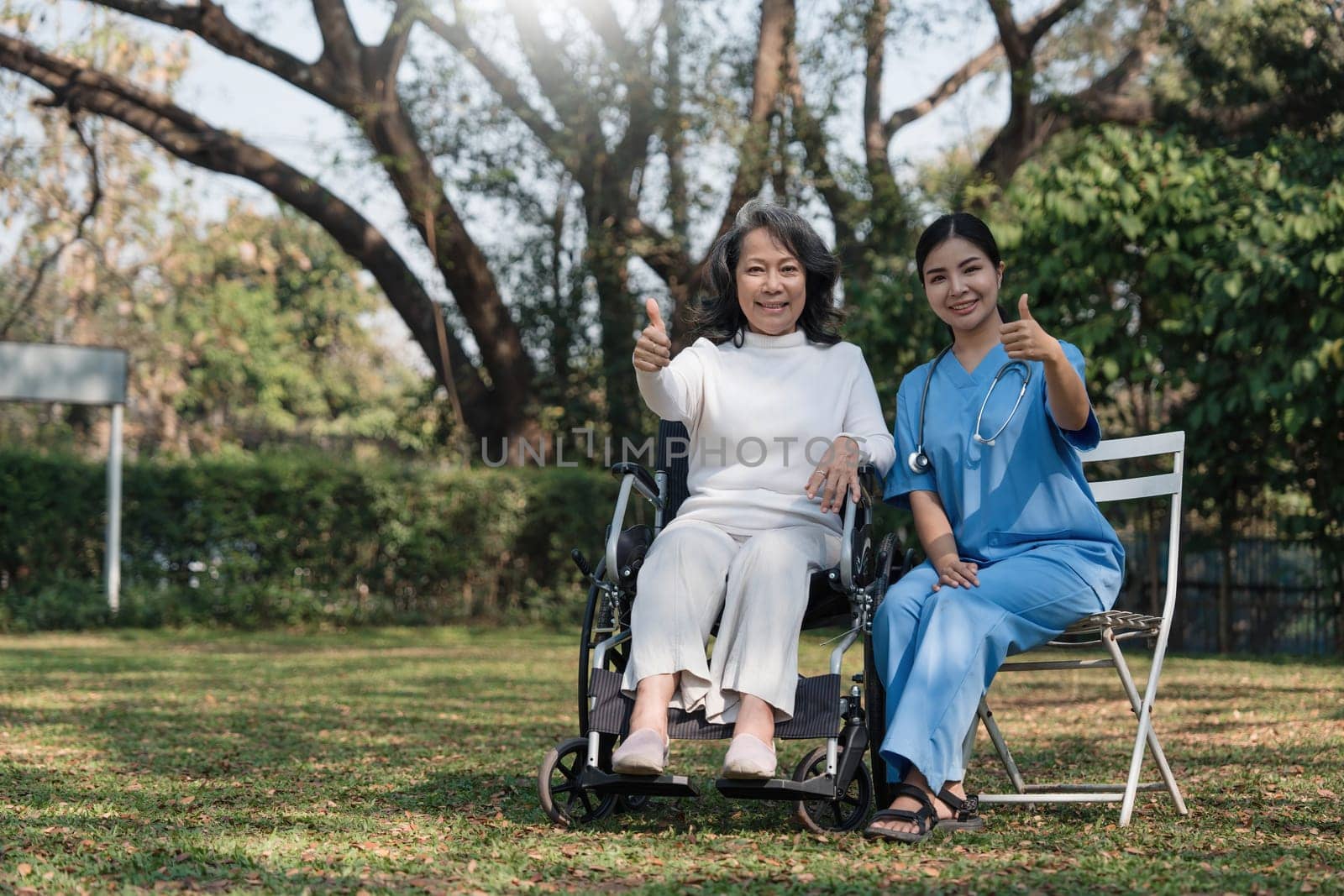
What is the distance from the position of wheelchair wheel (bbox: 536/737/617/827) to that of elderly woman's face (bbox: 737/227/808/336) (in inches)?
49.2

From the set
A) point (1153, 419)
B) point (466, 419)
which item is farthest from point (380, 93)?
point (1153, 419)

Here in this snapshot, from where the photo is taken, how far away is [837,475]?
340 cm

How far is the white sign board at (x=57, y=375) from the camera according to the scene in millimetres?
12531

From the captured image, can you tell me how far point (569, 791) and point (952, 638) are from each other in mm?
1001

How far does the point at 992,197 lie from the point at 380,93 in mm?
6138

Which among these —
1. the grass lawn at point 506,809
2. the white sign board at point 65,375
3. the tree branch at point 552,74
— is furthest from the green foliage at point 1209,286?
the white sign board at point 65,375

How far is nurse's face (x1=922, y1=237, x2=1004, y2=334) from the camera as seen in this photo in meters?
3.57

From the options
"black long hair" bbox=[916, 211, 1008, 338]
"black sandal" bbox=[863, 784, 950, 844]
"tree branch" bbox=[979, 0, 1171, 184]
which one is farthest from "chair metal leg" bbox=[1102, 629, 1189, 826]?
"tree branch" bbox=[979, 0, 1171, 184]

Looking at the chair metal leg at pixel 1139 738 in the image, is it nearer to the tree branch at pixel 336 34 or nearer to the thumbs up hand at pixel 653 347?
the thumbs up hand at pixel 653 347

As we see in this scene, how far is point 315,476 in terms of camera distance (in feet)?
43.1

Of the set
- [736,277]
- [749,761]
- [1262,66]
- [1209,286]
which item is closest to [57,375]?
[1209,286]

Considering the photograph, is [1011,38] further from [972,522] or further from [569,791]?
[569,791]

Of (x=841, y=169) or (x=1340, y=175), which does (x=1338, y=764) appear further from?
(x=841, y=169)

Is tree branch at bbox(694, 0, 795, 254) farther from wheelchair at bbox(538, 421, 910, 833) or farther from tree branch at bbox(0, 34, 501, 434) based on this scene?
wheelchair at bbox(538, 421, 910, 833)
